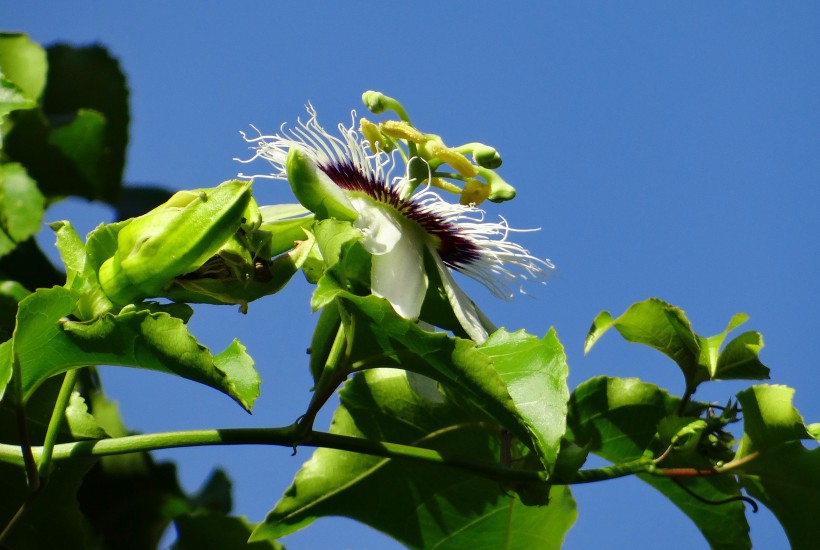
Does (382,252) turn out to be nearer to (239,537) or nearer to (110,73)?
(239,537)

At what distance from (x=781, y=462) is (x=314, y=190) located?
1.90ft

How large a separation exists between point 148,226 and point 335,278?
0.61 ft

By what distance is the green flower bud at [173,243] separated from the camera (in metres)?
0.92

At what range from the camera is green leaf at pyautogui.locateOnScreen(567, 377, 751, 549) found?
1.17 metres

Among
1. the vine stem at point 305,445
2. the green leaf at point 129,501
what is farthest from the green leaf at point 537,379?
the green leaf at point 129,501

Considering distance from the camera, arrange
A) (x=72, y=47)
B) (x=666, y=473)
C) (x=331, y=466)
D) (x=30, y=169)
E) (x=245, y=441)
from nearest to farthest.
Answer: (x=245, y=441) → (x=666, y=473) → (x=331, y=466) → (x=30, y=169) → (x=72, y=47)

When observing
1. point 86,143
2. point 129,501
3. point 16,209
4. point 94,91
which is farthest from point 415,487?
point 94,91

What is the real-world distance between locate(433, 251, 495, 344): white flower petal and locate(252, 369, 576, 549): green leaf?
102mm

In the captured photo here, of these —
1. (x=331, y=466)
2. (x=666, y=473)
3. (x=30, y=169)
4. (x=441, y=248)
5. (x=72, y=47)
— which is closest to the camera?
(x=666, y=473)

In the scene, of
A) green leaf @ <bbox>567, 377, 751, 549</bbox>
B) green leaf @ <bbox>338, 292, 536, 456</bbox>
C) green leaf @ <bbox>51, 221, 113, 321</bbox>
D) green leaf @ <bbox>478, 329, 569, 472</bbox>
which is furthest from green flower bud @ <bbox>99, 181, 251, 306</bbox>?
green leaf @ <bbox>567, 377, 751, 549</bbox>

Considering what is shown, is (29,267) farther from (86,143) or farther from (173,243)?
(173,243)

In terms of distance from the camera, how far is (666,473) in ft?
3.43

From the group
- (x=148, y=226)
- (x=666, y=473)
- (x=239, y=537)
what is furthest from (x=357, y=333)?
(x=239, y=537)

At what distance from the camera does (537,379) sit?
0.88 m
